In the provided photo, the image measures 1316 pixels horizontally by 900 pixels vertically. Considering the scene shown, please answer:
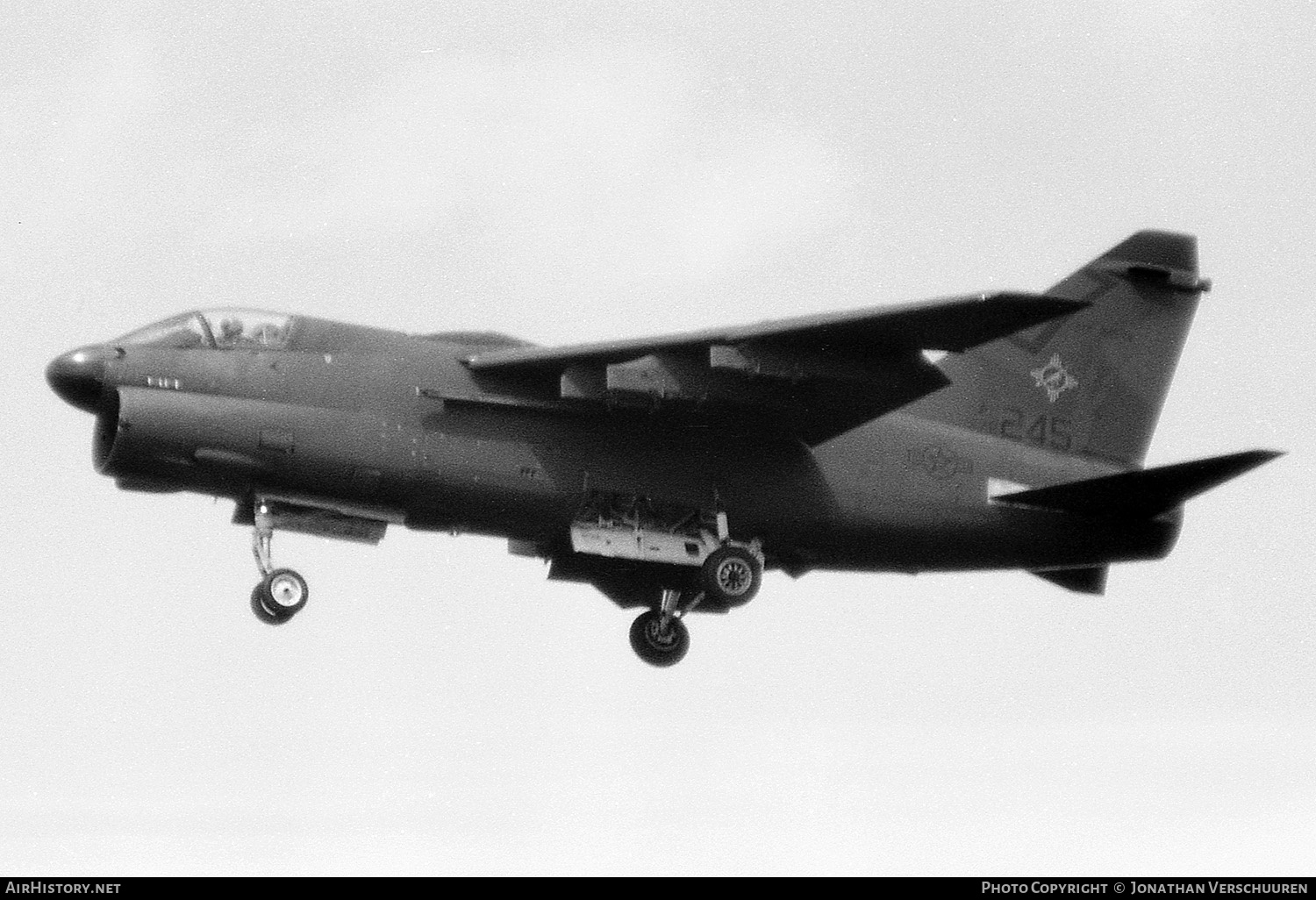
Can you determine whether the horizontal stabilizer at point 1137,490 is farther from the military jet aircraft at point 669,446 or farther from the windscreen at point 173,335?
the windscreen at point 173,335

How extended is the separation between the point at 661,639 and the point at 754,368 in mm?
4777

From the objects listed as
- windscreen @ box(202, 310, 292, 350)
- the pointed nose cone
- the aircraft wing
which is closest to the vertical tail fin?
the aircraft wing

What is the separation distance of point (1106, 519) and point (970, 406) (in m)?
2.25

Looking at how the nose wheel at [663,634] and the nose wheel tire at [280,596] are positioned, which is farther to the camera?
the nose wheel at [663,634]

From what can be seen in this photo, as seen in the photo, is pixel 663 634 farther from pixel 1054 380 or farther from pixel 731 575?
pixel 1054 380

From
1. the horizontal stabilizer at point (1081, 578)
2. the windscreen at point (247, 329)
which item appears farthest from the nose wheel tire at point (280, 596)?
the horizontal stabilizer at point (1081, 578)

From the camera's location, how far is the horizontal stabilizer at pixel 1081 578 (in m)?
31.6

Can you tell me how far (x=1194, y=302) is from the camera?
107ft

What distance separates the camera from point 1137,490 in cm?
2972

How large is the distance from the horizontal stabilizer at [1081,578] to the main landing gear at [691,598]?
14.2 ft

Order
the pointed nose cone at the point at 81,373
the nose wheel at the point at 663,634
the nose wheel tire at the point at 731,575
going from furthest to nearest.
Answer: the nose wheel at the point at 663,634 → the nose wheel tire at the point at 731,575 → the pointed nose cone at the point at 81,373

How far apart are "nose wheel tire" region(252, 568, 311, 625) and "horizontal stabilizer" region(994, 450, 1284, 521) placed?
845 centimetres

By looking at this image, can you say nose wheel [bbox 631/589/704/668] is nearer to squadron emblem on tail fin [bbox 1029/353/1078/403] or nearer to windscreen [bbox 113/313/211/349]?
squadron emblem on tail fin [bbox 1029/353/1078/403]
